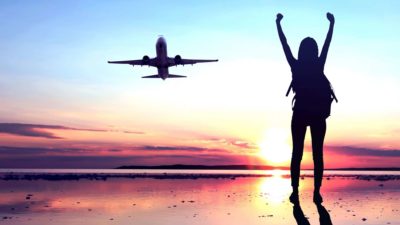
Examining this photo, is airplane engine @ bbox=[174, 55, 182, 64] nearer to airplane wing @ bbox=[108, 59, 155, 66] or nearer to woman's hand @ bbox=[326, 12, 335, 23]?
airplane wing @ bbox=[108, 59, 155, 66]

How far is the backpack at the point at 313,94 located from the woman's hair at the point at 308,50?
1.41 feet

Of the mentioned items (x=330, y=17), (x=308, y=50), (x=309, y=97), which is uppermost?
(x=330, y=17)

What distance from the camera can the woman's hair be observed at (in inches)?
470

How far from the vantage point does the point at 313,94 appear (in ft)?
38.0

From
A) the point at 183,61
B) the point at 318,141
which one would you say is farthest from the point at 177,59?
the point at 318,141

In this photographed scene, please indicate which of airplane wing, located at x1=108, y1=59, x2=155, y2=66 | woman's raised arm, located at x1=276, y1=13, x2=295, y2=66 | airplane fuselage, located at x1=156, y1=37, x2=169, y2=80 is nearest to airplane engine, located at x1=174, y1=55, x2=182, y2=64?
airplane fuselage, located at x1=156, y1=37, x2=169, y2=80

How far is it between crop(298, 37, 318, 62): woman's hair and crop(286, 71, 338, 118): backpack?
1.41 feet

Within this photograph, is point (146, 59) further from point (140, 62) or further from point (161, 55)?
point (161, 55)

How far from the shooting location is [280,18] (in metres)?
12.4

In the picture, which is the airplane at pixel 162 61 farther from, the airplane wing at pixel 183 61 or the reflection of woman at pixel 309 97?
the reflection of woman at pixel 309 97

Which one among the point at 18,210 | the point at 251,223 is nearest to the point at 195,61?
the point at 18,210

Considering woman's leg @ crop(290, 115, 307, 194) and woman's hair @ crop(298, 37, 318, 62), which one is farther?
woman's hair @ crop(298, 37, 318, 62)

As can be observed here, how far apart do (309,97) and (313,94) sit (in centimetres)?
12

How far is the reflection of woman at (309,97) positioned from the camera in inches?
453
